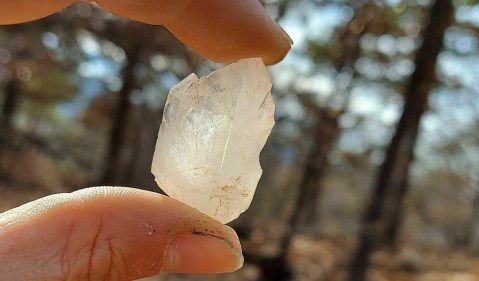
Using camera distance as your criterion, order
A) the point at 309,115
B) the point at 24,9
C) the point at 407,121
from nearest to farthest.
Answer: the point at 24,9
the point at 407,121
the point at 309,115

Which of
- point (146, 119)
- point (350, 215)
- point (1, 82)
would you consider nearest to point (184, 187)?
point (146, 119)

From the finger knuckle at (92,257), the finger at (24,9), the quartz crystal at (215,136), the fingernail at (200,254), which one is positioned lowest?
the finger knuckle at (92,257)

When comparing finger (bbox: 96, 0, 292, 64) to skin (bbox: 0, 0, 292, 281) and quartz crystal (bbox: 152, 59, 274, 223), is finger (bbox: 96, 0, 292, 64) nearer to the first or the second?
quartz crystal (bbox: 152, 59, 274, 223)

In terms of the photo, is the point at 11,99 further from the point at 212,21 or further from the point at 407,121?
the point at 212,21

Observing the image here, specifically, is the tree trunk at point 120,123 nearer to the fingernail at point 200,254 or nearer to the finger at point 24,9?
the finger at point 24,9

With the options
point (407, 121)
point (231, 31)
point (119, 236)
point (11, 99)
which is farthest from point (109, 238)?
point (11, 99)

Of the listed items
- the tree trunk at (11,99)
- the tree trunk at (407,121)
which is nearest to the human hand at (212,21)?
the tree trunk at (407,121)
